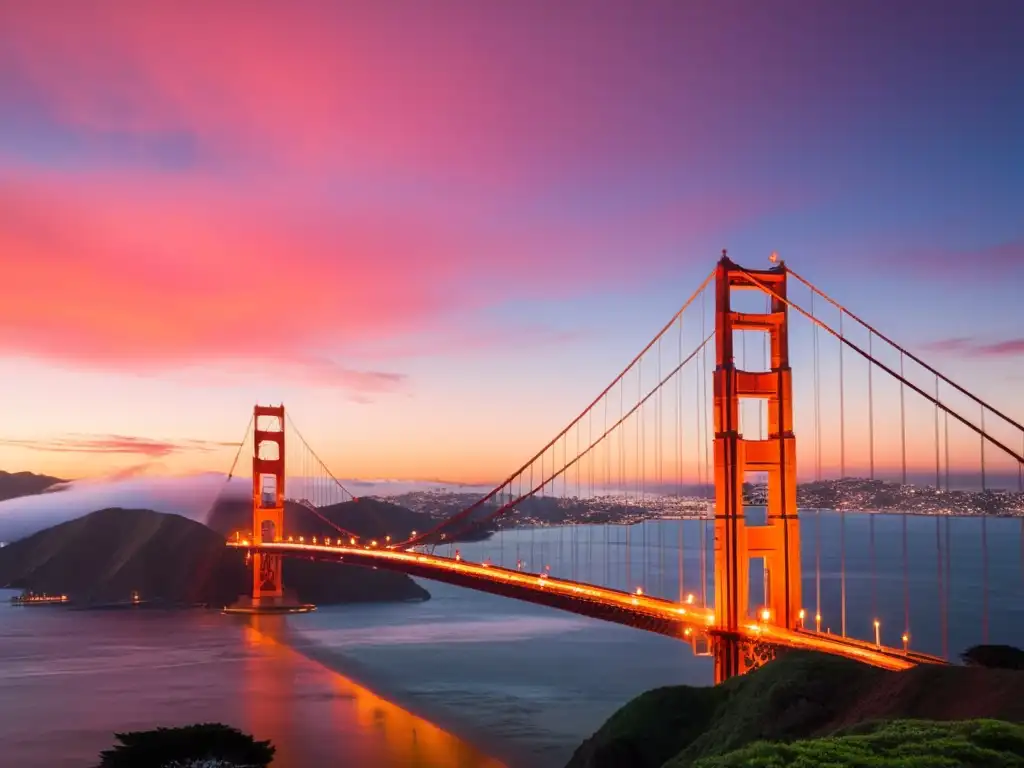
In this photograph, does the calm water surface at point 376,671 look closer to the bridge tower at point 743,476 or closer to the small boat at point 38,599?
the small boat at point 38,599

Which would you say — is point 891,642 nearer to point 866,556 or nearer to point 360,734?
point 360,734

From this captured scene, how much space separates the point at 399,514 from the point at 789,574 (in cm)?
16685

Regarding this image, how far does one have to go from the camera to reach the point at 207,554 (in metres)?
111

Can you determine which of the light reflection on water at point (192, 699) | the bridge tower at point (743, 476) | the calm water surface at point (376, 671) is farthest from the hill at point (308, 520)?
the bridge tower at point (743, 476)

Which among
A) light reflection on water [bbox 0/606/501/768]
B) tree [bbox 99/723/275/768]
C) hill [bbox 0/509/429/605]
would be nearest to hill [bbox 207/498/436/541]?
hill [bbox 0/509/429/605]

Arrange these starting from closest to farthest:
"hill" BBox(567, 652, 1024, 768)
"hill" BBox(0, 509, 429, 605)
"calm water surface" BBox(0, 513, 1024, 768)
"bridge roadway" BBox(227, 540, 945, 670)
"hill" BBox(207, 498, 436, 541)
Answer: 1. "hill" BBox(567, 652, 1024, 768)
2. "bridge roadway" BBox(227, 540, 945, 670)
3. "calm water surface" BBox(0, 513, 1024, 768)
4. "hill" BBox(0, 509, 429, 605)
5. "hill" BBox(207, 498, 436, 541)

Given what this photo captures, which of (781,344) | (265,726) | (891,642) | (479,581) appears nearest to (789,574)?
(781,344)

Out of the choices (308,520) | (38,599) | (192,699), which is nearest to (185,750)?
(192,699)

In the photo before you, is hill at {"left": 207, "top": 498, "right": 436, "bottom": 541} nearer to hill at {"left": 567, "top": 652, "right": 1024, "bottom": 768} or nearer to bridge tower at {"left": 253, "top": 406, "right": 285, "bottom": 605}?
bridge tower at {"left": 253, "top": 406, "right": 285, "bottom": 605}

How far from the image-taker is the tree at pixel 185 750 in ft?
97.7

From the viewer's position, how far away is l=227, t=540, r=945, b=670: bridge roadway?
23.5 metres

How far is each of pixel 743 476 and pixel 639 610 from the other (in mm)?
5075

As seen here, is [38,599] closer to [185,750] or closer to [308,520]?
[308,520]

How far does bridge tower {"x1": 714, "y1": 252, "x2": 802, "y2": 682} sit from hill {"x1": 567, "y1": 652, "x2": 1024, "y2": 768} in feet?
13.0
